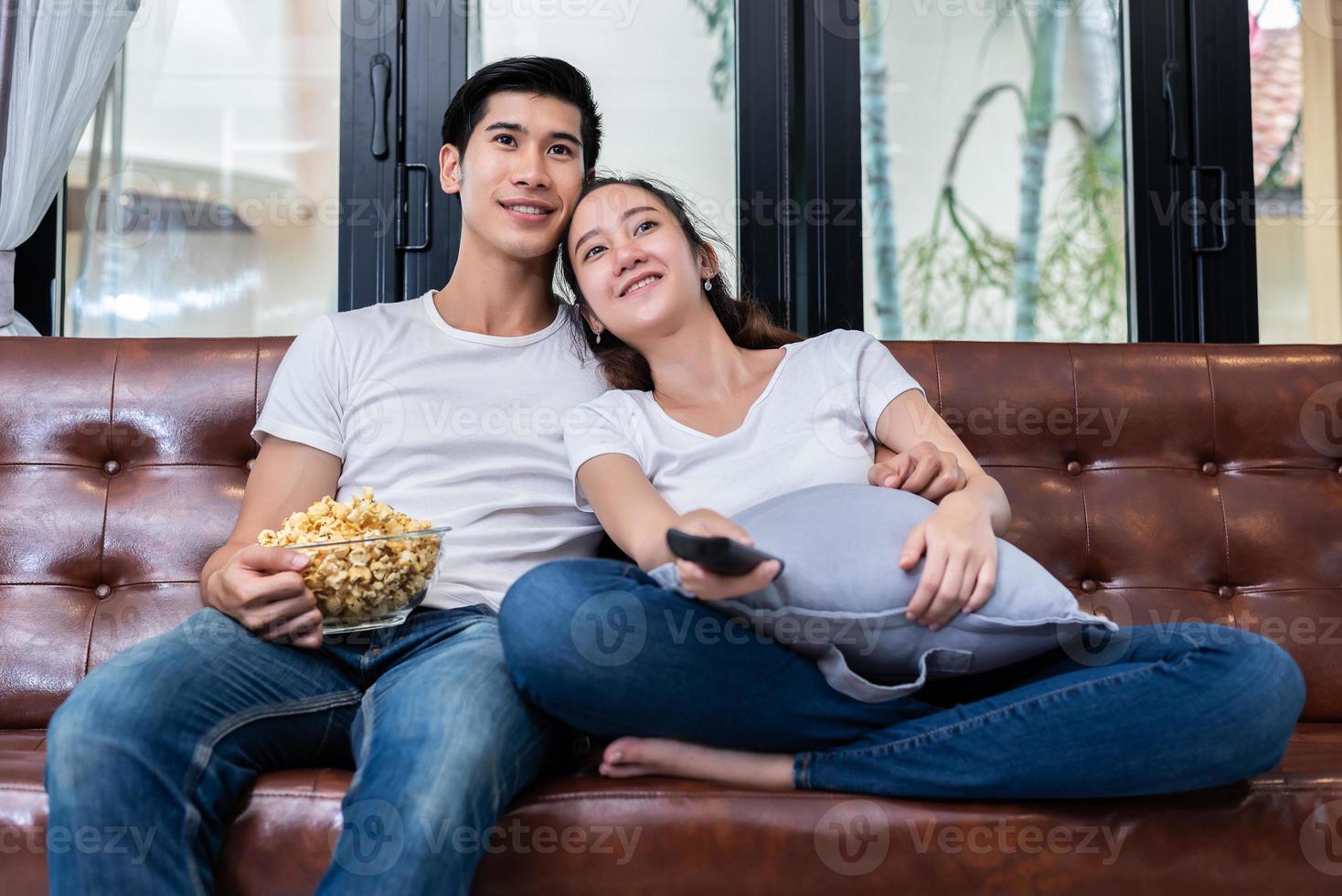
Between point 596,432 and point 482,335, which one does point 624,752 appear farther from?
point 482,335

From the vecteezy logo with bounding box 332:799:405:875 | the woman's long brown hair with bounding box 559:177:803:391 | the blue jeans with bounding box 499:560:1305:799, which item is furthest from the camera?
the woman's long brown hair with bounding box 559:177:803:391

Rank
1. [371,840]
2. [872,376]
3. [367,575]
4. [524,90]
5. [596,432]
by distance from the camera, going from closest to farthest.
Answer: [371,840] < [367,575] < [596,432] < [872,376] < [524,90]

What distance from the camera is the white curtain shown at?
205 cm

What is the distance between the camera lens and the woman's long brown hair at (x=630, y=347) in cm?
150

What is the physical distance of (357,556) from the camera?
1.12 metres

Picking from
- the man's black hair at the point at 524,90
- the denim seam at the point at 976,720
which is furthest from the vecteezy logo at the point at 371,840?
the man's black hair at the point at 524,90

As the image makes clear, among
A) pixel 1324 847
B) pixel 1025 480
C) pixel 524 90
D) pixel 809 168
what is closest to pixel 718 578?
pixel 1324 847

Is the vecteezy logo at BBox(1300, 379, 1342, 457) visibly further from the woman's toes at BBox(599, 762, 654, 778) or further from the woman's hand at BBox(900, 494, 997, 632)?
the woman's toes at BBox(599, 762, 654, 778)

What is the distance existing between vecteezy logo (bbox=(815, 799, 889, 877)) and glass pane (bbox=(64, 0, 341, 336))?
5.44 feet

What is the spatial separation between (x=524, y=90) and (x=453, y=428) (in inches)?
21.2

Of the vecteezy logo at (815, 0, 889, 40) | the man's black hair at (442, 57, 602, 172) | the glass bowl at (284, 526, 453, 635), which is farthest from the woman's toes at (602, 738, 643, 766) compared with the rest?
the vecteezy logo at (815, 0, 889, 40)

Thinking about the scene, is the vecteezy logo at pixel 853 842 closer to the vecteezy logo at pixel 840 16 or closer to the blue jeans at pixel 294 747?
the blue jeans at pixel 294 747

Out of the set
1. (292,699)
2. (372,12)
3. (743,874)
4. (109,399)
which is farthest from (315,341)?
(372,12)

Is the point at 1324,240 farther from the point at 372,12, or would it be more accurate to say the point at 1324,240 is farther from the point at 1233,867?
the point at 372,12
